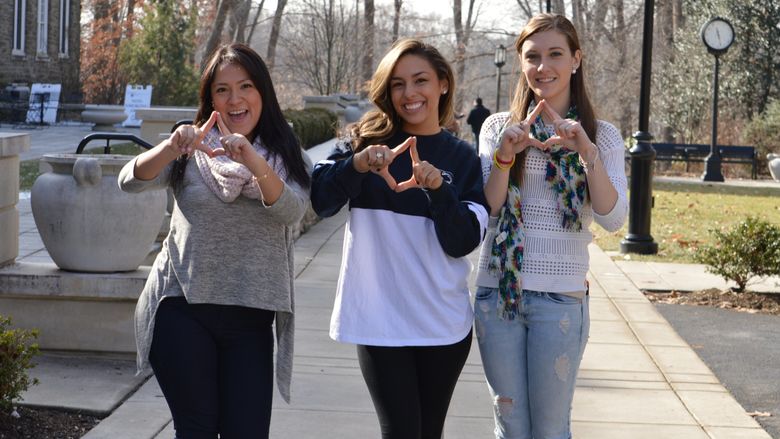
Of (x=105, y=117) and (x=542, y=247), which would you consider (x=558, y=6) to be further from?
(x=542, y=247)

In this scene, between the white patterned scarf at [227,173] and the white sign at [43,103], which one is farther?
the white sign at [43,103]

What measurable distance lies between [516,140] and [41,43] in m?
31.4

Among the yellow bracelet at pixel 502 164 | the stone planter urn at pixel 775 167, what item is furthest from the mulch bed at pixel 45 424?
the stone planter urn at pixel 775 167

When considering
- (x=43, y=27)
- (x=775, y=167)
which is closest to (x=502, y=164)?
(x=775, y=167)

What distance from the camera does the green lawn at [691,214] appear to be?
13.7 m

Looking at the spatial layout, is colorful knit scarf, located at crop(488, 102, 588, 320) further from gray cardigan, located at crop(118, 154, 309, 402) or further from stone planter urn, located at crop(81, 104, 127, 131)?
stone planter urn, located at crop(81, 104, 127, 131)

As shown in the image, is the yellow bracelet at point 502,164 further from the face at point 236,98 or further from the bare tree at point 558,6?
the bare tree at point 558,6

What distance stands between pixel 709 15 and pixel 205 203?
101 feet

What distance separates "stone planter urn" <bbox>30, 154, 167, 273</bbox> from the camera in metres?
6.40

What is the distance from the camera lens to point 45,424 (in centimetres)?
534

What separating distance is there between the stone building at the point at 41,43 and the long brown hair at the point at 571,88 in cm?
2815

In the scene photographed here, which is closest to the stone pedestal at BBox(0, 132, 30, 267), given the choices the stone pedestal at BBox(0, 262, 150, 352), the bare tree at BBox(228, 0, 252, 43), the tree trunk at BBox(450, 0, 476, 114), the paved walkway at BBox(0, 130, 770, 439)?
the stone pedestal at BBox(0, 262, 150, 352)

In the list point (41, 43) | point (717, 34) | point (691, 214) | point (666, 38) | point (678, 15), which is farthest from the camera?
point (666, 38)

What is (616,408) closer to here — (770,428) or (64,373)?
(770,428)
